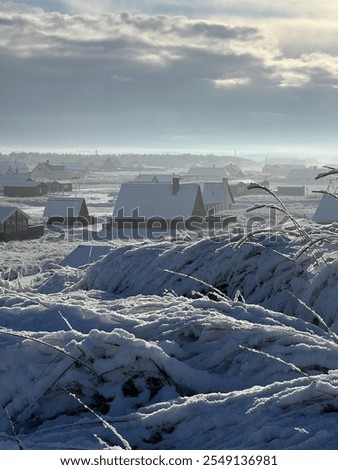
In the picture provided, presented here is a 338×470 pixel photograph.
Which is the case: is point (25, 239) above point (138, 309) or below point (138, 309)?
below

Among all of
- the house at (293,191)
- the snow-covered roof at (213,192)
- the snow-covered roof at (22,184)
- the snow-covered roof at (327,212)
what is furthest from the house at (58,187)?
the snow-covered roof at (327,212)

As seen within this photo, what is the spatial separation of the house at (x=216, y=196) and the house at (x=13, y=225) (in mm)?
19045

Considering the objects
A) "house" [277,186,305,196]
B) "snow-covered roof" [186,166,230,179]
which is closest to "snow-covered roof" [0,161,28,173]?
"snow-covered roof" [186,166,230,179]

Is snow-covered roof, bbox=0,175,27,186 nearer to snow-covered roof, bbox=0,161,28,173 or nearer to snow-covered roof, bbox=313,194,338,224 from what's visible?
snow-covered roof, bbox=0,161,28,173

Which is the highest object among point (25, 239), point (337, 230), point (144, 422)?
point (337, 230)

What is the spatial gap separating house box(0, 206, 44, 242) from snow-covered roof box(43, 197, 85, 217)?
25.6ft

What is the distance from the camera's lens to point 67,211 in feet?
173

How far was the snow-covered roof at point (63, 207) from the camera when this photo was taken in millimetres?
51812

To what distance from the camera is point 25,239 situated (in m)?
43.2

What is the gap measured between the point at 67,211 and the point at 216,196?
16.2 metres

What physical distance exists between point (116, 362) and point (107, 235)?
1574 inches

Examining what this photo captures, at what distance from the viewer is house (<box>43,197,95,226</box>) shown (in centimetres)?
5191

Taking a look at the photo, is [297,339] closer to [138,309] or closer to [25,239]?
[138,309]

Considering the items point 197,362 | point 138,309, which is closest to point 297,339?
point 197,362
